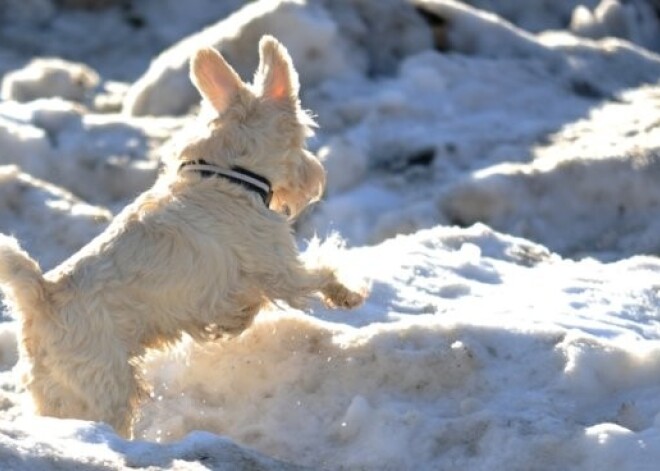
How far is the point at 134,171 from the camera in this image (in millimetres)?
9859

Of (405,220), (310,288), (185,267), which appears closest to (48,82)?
(405,220)

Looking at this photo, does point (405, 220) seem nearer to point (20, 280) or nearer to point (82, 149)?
point (82, 149)

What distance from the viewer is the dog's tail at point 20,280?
18.2ft

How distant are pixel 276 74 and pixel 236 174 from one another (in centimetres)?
50

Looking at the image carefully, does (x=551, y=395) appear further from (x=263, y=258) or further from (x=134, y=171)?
(x=134, y=171)

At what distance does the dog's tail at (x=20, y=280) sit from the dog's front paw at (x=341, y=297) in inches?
50.6

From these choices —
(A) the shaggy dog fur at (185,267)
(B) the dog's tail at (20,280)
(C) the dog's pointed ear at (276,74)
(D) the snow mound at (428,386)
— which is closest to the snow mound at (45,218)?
(D) the snow mound at (428,386)

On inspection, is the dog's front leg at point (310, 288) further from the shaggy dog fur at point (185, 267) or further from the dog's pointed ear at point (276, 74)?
the dog's pointed ear at point (276, 74)

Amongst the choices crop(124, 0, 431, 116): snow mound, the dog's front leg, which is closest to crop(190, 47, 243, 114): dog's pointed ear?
the dog's front leg

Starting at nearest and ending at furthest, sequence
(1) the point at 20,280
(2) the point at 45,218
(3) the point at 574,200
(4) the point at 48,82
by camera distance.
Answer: (1) the point at 20,280 → (2) the point at 45,218 → (3) the point at 574,200 → (4) the point at 48,82

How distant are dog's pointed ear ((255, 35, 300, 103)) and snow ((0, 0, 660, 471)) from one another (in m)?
0.45

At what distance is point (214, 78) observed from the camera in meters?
6.39

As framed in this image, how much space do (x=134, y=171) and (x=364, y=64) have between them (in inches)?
82.3

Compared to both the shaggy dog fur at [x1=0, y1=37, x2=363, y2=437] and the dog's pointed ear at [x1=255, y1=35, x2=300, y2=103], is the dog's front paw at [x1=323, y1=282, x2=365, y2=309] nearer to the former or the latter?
the shaggy dog fur at [x1=0, y1=37, x2=363, y2=437]
